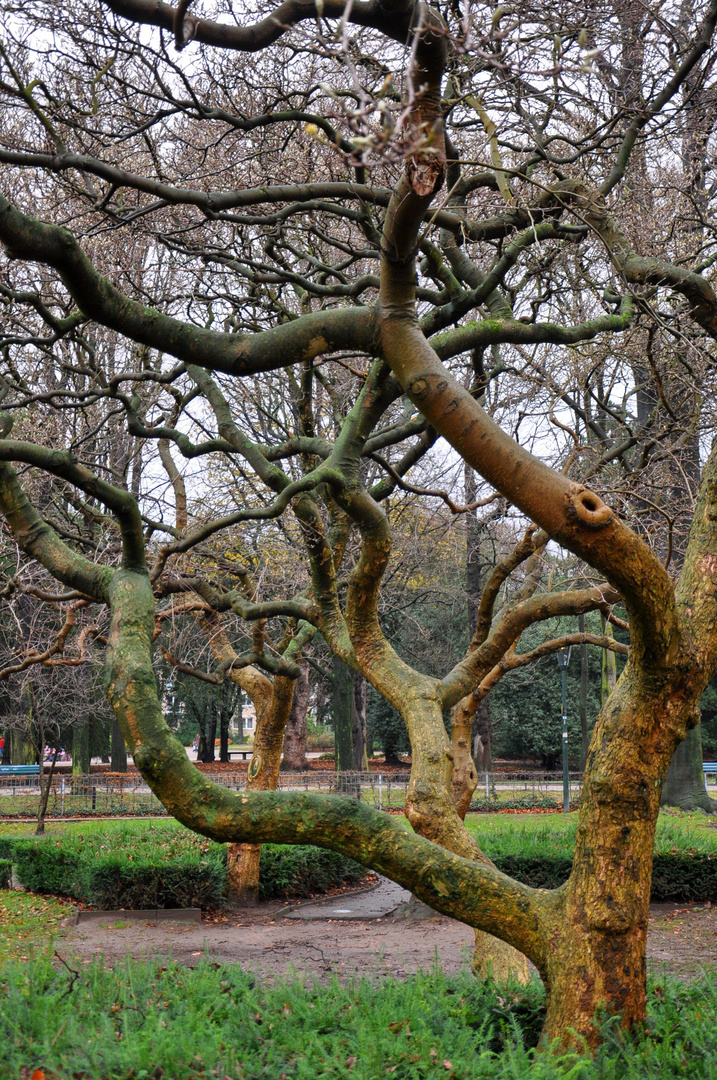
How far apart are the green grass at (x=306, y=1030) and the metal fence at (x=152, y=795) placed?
16187mm

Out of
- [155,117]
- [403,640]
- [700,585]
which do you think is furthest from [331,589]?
[403,640]

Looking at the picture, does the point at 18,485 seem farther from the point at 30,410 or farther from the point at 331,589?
the point at 30,410

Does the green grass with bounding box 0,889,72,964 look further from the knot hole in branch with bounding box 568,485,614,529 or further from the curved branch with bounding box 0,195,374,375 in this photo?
the knot hole in branch with bounding box 568,485,614,529

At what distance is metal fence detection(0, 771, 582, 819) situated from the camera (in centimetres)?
2220

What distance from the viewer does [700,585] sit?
4.52 m

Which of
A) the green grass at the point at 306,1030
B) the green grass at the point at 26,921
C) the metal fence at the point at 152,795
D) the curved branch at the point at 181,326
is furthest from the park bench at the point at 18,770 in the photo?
the curved branch at the point at 181,326

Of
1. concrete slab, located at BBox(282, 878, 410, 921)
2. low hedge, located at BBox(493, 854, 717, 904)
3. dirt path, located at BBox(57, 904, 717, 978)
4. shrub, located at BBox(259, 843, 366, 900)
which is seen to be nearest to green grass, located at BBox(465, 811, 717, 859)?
low hedge, located at BBox(493, 854, 717, 904)

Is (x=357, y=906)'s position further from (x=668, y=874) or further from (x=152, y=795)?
(x=152, y=795)

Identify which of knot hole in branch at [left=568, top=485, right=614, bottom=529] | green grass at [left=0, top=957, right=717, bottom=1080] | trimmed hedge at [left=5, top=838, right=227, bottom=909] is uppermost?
knot hole in branch at [left=568, top=485, right=614, bottom=529]

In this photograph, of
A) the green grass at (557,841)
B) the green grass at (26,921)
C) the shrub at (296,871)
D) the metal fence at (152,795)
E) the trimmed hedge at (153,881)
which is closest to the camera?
the green grass at (26,921)

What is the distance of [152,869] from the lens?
1166 centimetres

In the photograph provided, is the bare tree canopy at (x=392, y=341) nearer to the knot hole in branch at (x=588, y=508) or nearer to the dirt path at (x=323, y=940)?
the knot hole in branch at (x=588, y=508)

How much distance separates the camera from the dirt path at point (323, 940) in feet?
29.5

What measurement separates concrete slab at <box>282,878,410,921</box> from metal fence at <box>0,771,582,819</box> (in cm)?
679
